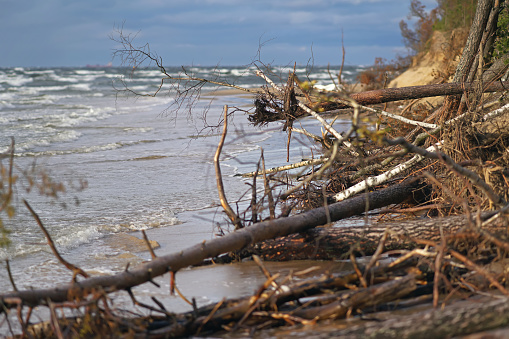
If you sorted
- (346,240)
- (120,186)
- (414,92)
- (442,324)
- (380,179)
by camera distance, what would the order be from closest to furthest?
(442,324) < (346,240) < (380,179) < (414,92) < (120,186)

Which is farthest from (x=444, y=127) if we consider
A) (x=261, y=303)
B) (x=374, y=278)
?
(x=261, y=303)

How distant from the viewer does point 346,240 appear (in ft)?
13.6

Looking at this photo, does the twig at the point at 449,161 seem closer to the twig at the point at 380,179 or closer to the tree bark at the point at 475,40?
the twig at the point at 380,179

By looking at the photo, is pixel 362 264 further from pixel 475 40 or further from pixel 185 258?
pixel 475 40

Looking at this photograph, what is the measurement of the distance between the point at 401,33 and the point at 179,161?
21.7 m

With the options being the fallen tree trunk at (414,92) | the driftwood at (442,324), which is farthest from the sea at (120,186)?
the driftwood at (442,324)

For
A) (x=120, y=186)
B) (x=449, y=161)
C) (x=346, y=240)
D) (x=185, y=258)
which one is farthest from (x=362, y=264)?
(x=120, y=186)

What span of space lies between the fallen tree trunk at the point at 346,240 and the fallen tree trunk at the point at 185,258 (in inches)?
7.3

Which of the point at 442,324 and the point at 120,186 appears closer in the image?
the point at 442,324

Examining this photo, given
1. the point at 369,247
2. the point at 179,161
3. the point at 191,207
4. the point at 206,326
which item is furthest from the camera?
the point at 179,161

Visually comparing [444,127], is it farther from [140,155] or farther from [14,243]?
[140,155]

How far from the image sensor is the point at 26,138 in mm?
13820

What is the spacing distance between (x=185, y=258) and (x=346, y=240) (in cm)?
149

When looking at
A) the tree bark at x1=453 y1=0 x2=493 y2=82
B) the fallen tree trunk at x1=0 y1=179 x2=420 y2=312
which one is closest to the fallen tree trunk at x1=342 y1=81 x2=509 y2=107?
the tree bark at x1=453 y1=0 x2=493 y2=82
